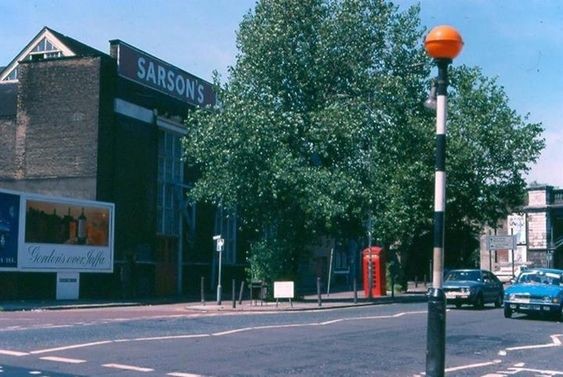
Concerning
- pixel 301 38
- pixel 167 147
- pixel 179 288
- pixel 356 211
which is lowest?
pixel 179 288

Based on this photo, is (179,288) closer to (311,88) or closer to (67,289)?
(67,289)

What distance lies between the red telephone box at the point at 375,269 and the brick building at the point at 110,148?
10.6 meters

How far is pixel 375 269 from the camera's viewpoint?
138 feet

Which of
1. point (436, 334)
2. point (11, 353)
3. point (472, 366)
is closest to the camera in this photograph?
point (436, 334)

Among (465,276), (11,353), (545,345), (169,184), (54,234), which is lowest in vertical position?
(545,345)

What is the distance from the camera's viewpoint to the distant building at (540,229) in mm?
68750

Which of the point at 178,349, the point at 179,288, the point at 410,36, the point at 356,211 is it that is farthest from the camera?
the point at 179,288

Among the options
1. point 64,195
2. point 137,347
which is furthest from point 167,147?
point 137,347

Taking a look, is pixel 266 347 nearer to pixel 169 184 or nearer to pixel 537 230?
pixel 169 184

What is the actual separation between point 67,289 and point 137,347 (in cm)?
2184

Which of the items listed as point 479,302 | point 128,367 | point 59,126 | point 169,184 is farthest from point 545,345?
point 169,184

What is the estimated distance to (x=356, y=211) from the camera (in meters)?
35.5

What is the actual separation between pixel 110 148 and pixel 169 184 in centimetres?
575

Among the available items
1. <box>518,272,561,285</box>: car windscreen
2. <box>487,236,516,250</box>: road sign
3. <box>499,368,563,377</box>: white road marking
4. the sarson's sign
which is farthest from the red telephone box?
<box>499,368,563,377</box>: white road marking
